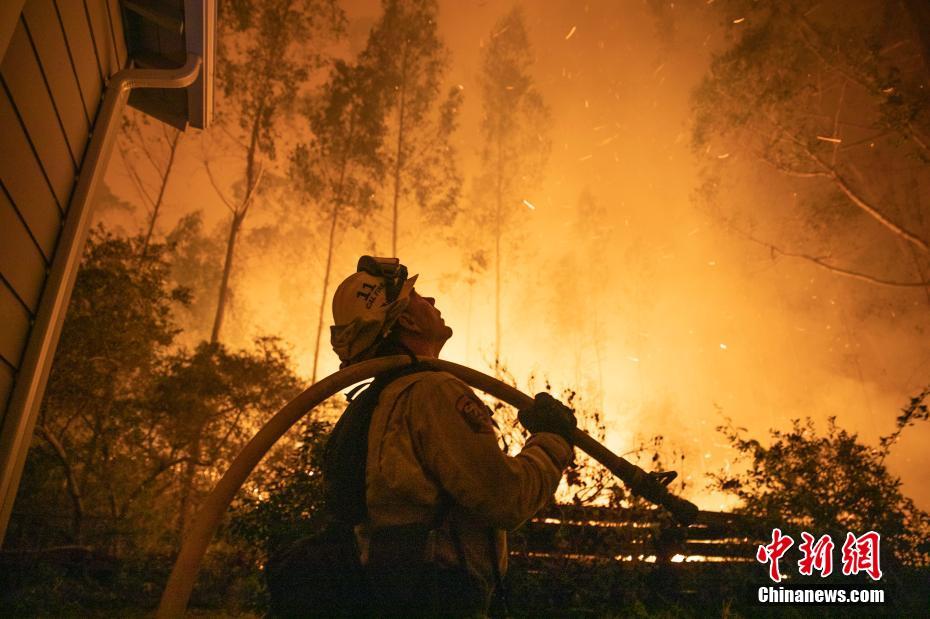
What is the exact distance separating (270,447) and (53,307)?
1.31 metres

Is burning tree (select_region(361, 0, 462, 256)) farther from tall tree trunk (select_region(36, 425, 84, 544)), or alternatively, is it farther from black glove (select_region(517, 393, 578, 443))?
black glove (select_region(517, 393, 578, 443))

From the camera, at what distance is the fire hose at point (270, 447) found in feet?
5.18

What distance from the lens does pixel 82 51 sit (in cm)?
225

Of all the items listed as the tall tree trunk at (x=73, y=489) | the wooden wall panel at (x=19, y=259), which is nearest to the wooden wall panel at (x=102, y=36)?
the wooden wall panel at (x=19, y=259)

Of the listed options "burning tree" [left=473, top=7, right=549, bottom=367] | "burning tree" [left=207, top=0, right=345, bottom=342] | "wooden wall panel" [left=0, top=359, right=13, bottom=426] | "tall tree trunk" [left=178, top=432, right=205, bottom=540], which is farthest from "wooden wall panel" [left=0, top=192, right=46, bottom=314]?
"burning tree" [left=473, top=7, right=549, bottom=367]

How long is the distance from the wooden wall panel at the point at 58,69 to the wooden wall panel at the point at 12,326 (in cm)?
76

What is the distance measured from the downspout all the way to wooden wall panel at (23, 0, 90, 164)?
10cm

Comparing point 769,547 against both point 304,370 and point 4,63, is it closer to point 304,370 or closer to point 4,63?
point 4,63

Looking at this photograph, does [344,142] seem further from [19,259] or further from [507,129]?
[19,259]

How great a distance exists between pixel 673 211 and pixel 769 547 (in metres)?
23.2

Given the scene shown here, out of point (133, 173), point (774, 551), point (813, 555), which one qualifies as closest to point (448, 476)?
point (774, 551)

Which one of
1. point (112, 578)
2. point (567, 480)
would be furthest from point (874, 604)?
point (112, 578)

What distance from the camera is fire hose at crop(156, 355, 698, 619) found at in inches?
62.1

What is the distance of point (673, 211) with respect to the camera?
2597 centimetres
